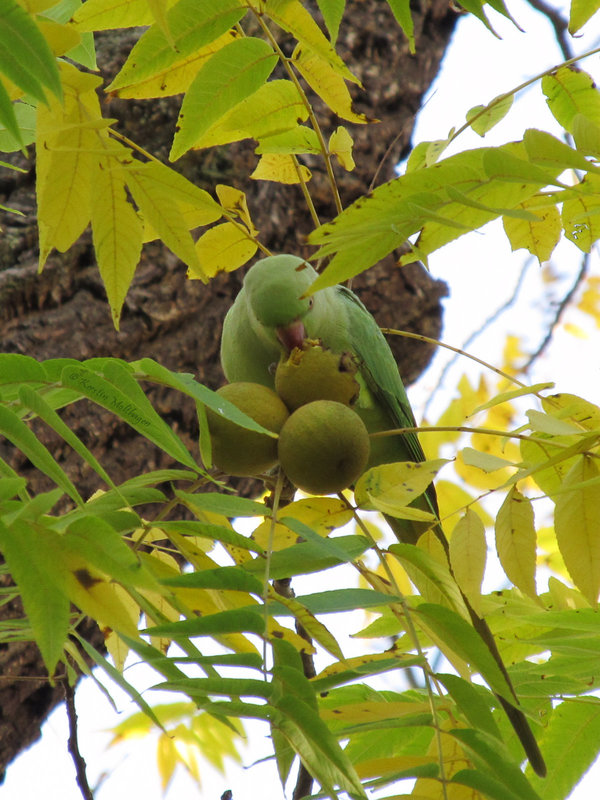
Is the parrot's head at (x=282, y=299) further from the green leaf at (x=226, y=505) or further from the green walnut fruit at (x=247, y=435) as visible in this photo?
the green leaf at (x=226, y=505)

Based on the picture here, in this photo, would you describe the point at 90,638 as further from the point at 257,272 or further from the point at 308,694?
the point at 308,694

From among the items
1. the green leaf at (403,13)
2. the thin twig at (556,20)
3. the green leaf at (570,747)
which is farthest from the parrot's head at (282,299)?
the thin twig at (556,20)

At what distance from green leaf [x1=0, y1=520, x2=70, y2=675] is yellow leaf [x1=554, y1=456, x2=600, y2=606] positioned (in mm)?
846

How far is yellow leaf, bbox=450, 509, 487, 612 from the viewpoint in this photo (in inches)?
57.9

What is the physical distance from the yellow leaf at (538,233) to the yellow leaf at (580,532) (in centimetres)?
65

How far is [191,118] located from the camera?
4.75 feet

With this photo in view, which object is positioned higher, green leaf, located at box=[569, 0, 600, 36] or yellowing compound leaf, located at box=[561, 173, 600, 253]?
green leaf, located at box=[569, 0, 600, 36]

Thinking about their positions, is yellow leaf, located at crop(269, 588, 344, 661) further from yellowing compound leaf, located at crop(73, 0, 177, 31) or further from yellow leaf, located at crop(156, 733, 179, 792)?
yellow leaf, located at crop(156, 733, 179, 792)

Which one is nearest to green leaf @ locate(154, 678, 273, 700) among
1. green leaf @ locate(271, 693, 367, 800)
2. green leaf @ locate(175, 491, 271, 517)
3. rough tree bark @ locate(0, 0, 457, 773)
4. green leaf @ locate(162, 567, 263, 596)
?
green leaf @ locate(271, 693, 367, 800)

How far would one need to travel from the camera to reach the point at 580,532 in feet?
4.72

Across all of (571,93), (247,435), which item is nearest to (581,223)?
(571,93)

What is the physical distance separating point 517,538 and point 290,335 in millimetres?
677

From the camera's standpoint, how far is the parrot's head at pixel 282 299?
6.10 ft

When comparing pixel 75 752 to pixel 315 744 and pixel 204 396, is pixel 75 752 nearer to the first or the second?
pixel 315 744
